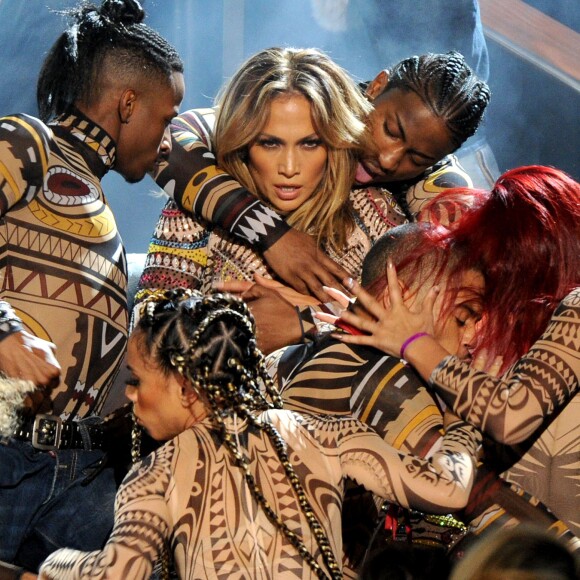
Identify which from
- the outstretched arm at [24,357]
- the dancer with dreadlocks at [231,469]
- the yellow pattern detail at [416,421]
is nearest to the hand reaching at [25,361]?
the outstretched arm at [24,357]

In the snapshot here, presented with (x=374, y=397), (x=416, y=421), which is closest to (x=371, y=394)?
(x=374, y=397)

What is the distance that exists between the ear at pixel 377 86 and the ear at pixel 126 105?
3.13 ft

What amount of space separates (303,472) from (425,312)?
1.87ft

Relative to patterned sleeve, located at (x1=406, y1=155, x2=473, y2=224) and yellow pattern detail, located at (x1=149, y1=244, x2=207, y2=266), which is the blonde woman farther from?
patterned sleeve, located at (x1=406, y1=155, x2=473, y2=224)

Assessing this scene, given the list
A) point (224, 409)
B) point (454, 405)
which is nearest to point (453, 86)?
point (454, 405)

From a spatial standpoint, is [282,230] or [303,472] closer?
[303,472]

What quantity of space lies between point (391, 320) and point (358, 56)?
3.75m

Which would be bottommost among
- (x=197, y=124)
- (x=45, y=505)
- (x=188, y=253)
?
(x=45, y=505)

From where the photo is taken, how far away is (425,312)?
7.49ft

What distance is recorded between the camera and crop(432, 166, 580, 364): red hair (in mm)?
2330

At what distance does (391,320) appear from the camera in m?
2.23

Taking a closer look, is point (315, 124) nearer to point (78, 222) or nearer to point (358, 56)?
point (78, 222)

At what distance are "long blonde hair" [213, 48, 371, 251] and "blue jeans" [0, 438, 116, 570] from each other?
117 centimetres

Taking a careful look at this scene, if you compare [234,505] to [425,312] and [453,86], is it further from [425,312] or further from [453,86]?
[453,86]
